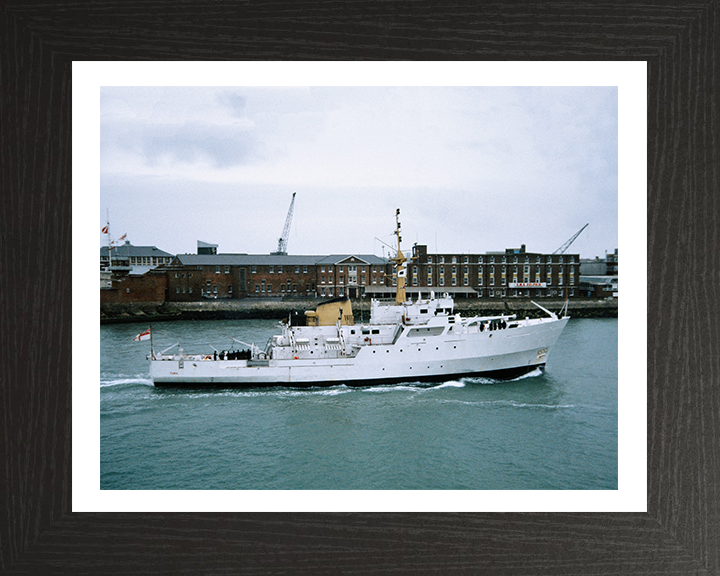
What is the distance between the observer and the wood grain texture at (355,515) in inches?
98.8

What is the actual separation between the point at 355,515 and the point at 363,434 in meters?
1.44

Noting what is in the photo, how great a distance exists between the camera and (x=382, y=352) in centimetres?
556

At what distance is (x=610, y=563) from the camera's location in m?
2.51

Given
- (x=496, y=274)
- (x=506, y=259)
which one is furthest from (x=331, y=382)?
(x=506, y=259)

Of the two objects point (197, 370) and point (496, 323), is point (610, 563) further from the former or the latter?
point (197, 370)

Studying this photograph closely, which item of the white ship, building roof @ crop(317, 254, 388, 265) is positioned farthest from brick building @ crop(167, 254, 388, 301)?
the white ship

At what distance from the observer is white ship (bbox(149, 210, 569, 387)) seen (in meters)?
5.36

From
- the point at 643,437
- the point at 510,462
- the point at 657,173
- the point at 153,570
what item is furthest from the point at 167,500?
the point at 657,173

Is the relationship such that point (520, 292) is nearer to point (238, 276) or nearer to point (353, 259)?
point (353, 259)

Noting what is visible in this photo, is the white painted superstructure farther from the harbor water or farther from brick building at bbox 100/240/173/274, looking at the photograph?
brick building at bbox 100/240/173/274

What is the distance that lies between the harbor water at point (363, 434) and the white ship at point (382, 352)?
0.20 m

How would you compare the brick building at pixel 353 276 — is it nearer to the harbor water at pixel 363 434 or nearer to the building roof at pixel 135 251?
the building roof at pixel 135 251

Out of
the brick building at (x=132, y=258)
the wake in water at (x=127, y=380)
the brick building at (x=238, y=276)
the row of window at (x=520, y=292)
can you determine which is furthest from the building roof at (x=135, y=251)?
the row of window at (x=520, y=292)

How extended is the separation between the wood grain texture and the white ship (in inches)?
109
